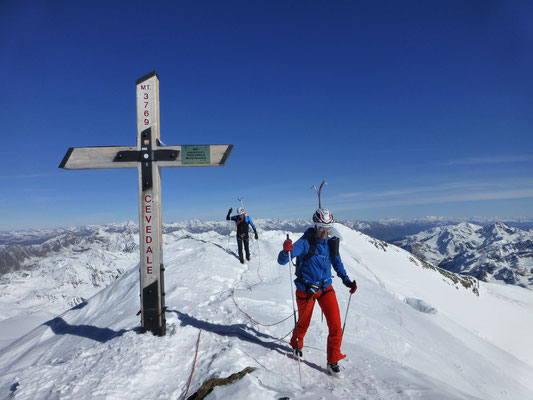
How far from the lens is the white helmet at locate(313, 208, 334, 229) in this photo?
17.5ft

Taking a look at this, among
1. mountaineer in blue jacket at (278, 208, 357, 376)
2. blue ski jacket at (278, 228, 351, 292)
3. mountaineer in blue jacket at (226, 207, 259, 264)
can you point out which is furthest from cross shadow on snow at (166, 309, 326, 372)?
mountaineer in blue jacket at (226, 207, 259, 264)

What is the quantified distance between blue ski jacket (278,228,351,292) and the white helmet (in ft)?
0.88

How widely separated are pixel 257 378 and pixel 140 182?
165 inches

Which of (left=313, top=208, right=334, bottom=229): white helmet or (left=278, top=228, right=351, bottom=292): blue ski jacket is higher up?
(left=313, top=208, right=334, bottom=229): white helmet

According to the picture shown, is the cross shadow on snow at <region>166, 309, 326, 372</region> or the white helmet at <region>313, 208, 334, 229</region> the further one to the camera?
the cross shadow on snow at <region>166, 309, 326, 372</region>

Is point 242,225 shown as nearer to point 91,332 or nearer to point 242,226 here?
point 242,226

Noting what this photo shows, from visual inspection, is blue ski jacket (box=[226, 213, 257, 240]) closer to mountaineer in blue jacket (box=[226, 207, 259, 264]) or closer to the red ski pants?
mountaineer in blue jacket (box=[226, 207, 259, 264])

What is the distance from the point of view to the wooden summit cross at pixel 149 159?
5312 mm

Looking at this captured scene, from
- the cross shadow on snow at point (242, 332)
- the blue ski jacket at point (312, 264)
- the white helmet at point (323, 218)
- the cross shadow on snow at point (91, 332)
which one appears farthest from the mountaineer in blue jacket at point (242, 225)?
the white helmet at point (323, 218)

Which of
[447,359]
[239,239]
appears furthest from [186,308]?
[447,359]

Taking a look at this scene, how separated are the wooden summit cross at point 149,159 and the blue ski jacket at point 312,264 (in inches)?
96.1

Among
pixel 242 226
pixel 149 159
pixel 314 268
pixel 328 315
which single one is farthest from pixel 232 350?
pixel 242 226

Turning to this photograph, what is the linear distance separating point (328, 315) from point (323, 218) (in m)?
1.94

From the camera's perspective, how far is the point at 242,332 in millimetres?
6320
